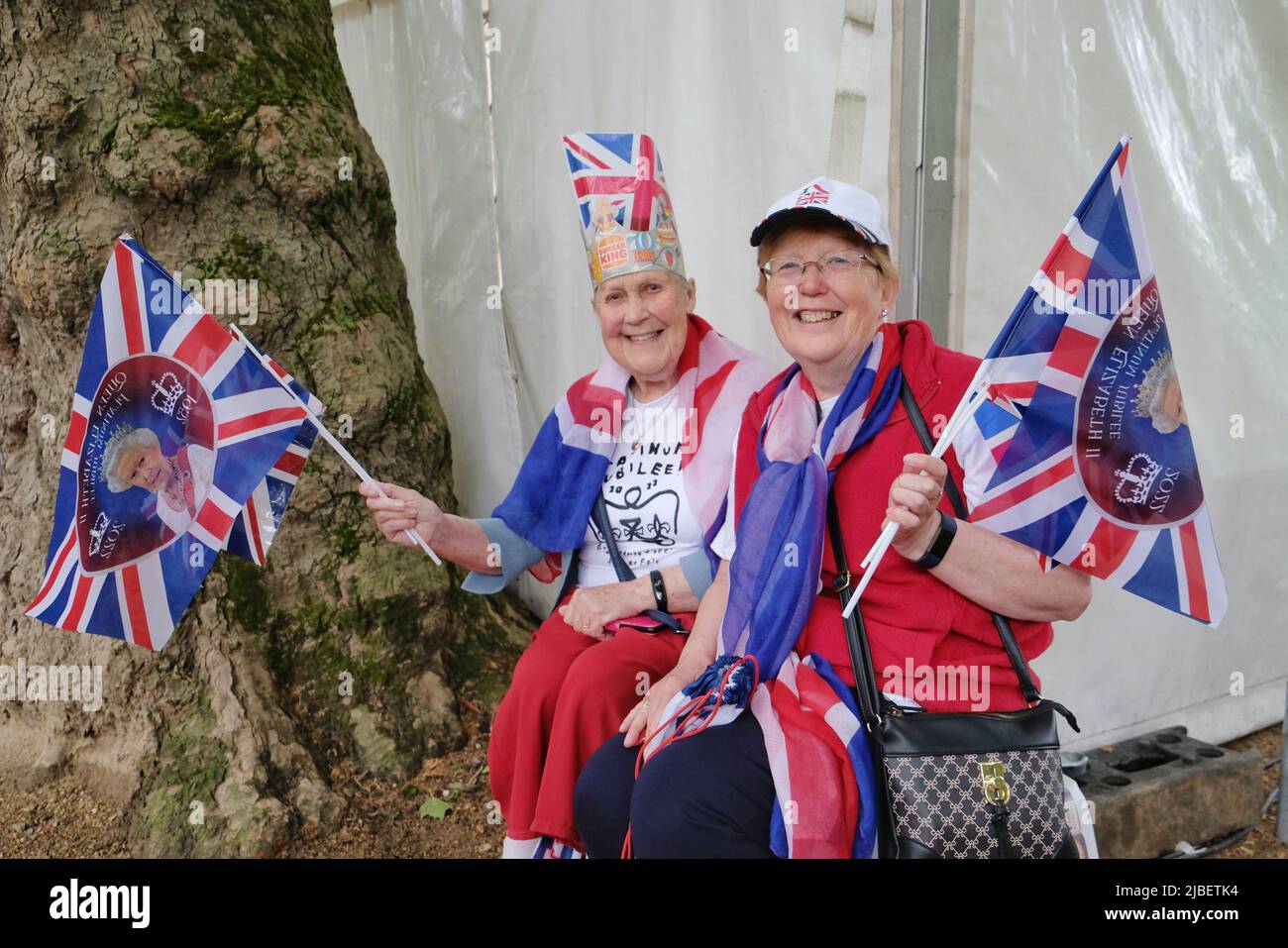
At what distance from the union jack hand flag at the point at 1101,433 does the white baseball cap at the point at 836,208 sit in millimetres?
356

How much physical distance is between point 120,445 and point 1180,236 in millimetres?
2940

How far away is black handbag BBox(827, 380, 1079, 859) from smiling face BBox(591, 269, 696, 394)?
41.8 inches

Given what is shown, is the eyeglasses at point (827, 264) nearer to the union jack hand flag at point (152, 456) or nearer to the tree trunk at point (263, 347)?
the union jack hand flag at point (152, 456)

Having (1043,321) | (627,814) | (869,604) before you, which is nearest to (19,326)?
(627,814)

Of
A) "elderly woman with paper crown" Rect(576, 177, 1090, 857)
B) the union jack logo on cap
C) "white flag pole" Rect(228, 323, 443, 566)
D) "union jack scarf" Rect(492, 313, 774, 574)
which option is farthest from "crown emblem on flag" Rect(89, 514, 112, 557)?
the union jack logo on cap

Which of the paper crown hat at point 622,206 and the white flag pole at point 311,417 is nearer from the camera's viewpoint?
the white flag pole at point 311,417

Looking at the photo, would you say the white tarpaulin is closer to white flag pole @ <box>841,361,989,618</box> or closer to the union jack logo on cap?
the union jack logo on cap

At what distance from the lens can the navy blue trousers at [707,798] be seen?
1.93 m

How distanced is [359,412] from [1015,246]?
81.6 inches

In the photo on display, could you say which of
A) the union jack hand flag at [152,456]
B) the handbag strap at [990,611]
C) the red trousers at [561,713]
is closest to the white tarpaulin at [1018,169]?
the handbag strap at [990,611]

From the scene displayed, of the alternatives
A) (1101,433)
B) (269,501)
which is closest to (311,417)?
(269,501)

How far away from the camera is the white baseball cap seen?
2.03 m

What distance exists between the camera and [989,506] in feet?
6.08

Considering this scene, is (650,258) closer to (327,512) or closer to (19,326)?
(327,512)
